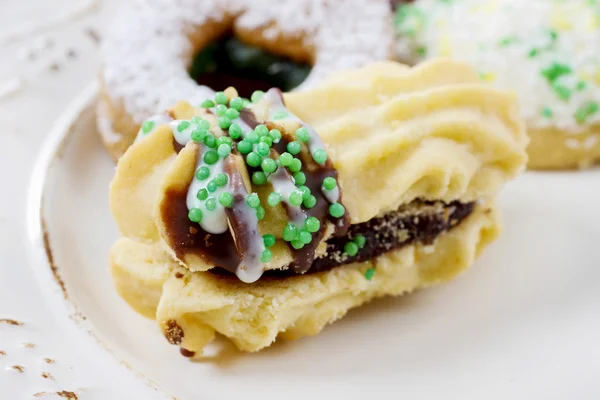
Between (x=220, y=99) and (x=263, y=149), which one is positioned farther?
(x=220, y=99)

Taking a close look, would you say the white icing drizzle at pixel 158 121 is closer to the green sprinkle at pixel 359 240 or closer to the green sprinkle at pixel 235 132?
the green sprinkle at pixel 235 132

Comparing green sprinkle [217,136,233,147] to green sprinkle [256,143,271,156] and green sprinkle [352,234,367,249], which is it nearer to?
green sprinkle [256,143,271,156]

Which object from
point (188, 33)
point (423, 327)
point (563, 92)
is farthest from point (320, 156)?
point (563, 92)

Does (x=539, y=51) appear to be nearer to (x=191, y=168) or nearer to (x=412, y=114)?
(x=412, y=114)

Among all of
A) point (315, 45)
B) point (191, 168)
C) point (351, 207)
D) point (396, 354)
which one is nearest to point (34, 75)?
point (315, 45)

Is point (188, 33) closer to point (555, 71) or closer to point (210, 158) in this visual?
point (210, 158)

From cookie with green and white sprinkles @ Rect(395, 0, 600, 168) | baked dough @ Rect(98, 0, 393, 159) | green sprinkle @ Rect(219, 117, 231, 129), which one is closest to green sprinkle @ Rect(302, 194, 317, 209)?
green sprinkle @ Rect(219, 117, 231, 129)

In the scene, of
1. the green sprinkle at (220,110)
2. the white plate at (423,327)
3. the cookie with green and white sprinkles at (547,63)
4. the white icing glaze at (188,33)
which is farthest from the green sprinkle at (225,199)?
the cookie with green and white sprinkles at (547,63)
